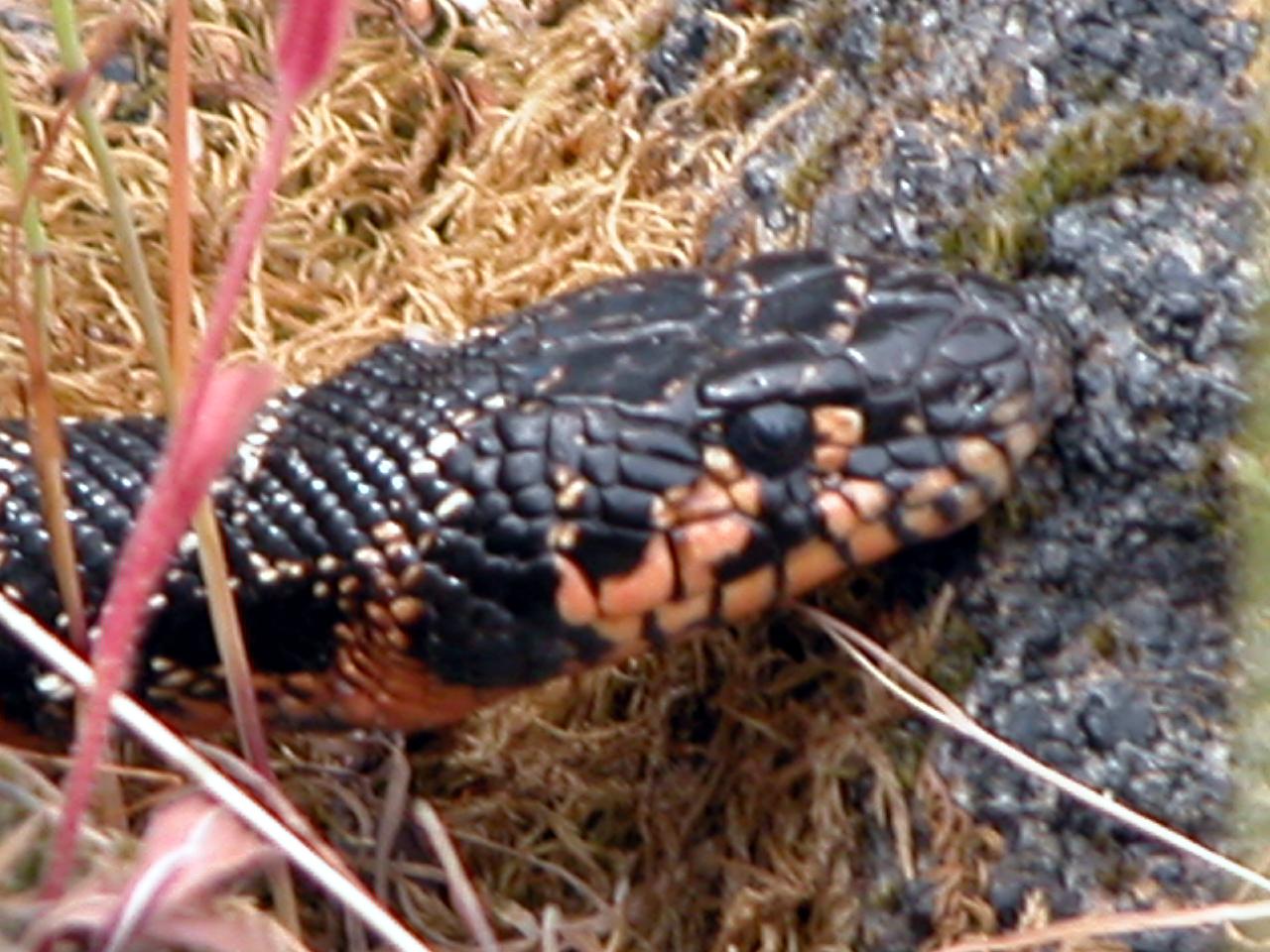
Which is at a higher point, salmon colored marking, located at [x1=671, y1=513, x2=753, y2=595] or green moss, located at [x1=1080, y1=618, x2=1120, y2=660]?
salmon colored marking, located at [x1=671, y1=513, x2=753, y2=595]

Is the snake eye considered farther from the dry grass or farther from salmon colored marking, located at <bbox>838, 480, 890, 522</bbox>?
the dry grass

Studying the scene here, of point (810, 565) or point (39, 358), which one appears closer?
point (39, 358)

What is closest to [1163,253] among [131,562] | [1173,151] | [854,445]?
[1173,151]

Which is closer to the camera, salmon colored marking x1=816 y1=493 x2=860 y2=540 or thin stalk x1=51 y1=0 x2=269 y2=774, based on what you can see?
thin stalk x1=51 y1=0 x2=269 y2=774

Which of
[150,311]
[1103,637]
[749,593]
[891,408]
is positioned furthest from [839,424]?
[150,311]

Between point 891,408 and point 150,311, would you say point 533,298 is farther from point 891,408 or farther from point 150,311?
point 150,311

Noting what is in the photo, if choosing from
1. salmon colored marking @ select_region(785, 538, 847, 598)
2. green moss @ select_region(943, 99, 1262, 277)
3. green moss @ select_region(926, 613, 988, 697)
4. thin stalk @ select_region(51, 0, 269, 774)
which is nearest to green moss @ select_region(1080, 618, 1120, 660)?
green moss @ select_region(926, 613, 988, 697)
